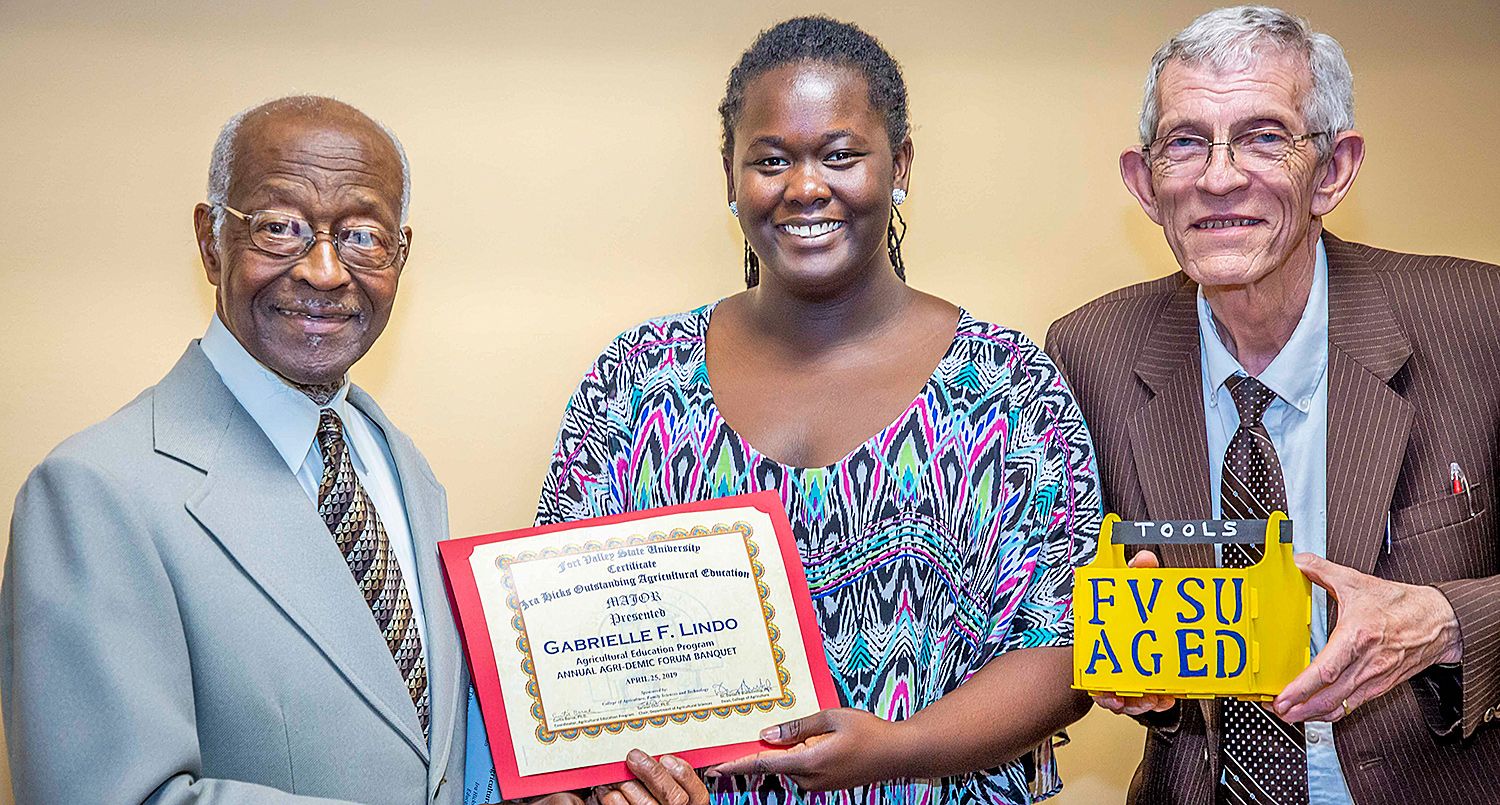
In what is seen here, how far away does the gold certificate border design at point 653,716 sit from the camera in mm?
2121

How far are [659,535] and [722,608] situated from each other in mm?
156

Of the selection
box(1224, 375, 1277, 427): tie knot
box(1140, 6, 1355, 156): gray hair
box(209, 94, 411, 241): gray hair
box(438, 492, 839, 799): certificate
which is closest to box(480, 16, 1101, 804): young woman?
box(438, 492, 839, 799): certificate

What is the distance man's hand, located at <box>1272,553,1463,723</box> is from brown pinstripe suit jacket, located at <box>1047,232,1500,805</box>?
64 millimetres

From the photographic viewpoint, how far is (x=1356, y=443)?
7.97 ft

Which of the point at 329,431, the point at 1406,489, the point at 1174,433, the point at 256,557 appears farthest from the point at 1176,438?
the point at 256,557

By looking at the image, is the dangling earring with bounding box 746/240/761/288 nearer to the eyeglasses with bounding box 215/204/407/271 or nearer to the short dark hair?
the short dark hair

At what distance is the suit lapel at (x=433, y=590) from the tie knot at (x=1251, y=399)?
149 cm

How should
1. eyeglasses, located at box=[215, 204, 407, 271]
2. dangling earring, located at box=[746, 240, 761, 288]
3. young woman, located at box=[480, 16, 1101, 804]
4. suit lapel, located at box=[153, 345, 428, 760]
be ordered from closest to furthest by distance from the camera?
suit lapel, located at box=[153, 345, 428, 760], eyeglasses, located at box=[215, 204, 407, 271], young woman, located at box=[480, 16, 1101, 804], dangling earring, located at box=[746, 240, 761, 288]

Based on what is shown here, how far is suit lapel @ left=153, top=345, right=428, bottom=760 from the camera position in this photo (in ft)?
6.41

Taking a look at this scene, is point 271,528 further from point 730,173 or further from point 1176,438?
point 1176,438

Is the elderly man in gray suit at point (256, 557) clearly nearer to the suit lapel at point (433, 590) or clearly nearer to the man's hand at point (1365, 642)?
the suit lapel at point (433, 590)

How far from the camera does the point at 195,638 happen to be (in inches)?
74.2

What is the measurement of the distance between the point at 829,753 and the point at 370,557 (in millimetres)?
789

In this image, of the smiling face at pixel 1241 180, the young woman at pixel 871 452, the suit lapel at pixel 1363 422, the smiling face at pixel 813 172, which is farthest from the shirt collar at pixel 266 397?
the suit lapel at pixel 1363 422
